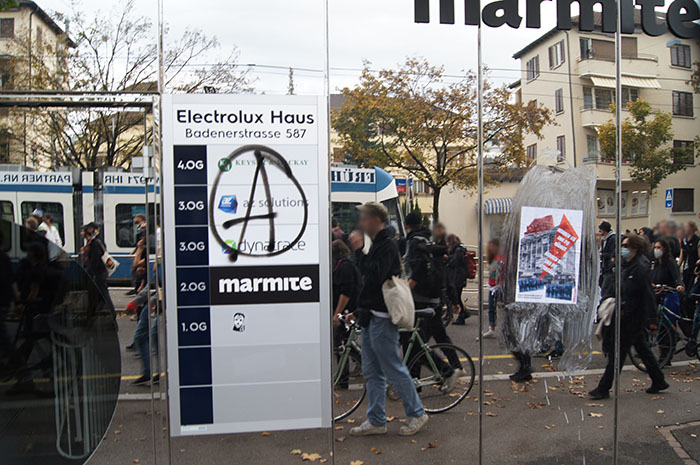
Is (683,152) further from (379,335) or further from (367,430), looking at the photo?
(367,430)

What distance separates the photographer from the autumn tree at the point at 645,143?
398 centimetres

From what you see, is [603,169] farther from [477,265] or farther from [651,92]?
[477,265]

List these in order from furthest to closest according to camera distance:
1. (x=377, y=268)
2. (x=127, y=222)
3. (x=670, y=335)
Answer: (x=670, y=335) → (x=377, y=268) → (x=127, y=222)

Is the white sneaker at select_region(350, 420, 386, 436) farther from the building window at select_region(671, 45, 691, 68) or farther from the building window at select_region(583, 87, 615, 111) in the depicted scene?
the building window at select_region(671, 45, 691, 68)

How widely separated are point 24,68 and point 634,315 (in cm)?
460

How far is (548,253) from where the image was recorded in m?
3.89

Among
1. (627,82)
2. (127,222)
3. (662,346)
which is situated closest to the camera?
(127,222)

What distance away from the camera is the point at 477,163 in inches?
147

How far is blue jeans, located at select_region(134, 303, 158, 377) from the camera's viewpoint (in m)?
3.36

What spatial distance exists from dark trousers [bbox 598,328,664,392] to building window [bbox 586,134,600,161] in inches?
54.7

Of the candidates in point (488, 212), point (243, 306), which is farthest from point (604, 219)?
point (243, 306)

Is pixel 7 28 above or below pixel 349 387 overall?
above

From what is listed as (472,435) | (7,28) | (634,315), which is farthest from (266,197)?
(634,315)

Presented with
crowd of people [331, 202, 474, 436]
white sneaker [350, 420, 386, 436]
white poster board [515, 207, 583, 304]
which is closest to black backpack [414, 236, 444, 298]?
crowd of people [331, 202, 474, 436]
